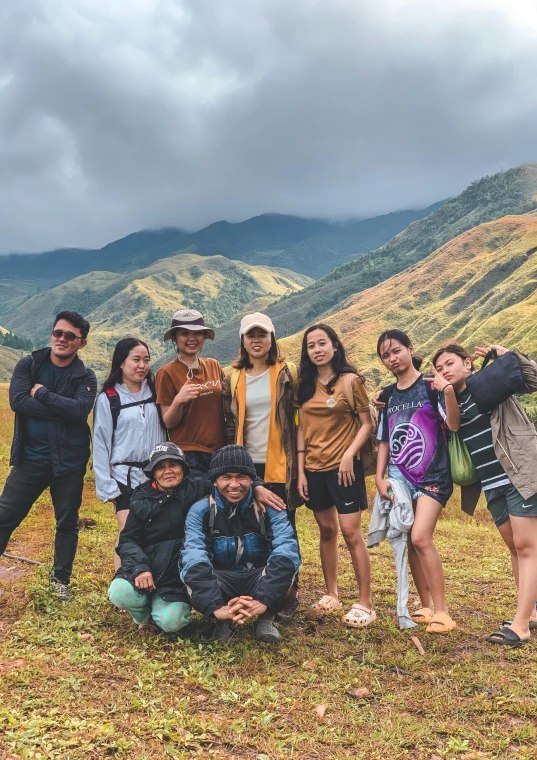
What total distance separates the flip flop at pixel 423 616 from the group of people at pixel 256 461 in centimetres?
1

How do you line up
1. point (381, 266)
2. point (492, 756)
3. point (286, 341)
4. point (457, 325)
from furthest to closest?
point (381, 266), point (286, 341), point (457, 325), point (492, 756)

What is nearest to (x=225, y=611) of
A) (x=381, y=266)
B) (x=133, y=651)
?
(x=133, y=651)

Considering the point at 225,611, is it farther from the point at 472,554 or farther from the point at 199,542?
the point at 472,554

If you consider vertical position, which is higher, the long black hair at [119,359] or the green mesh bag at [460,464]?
the long black hair at [119,359]

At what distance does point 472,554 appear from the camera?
10133 mm

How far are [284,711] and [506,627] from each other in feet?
7.96

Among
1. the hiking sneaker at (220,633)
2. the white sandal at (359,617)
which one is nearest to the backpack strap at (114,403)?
the hiking sneaker at (220,633)

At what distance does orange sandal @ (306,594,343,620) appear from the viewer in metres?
5.89

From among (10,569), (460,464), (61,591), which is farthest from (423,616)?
(10,569)

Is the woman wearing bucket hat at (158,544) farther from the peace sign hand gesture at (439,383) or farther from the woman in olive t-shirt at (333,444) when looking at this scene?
the peace sign hand gesture at (439,383)

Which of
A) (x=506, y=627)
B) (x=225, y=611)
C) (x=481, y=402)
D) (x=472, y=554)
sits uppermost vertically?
(x=481, y=402)

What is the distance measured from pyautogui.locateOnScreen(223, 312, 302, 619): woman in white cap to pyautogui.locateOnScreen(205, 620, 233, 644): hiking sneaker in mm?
758

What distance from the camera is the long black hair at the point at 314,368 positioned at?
19.0 ft

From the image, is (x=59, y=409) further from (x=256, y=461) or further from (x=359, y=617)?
(x=359, y=617)
